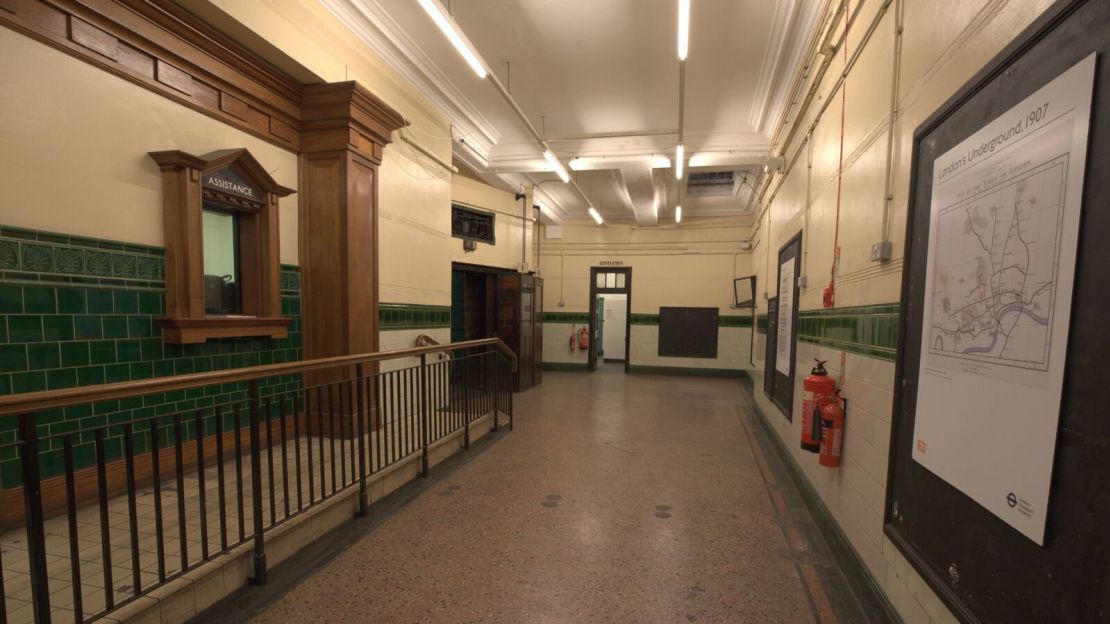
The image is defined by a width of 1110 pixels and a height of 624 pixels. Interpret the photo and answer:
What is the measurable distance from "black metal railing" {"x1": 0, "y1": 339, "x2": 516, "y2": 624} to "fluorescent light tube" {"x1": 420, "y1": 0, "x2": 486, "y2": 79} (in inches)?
94.2

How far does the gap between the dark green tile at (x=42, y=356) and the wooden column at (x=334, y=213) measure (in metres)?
1.66

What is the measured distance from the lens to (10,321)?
7.25 ft

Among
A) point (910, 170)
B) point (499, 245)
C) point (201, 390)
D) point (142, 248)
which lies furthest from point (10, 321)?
point (499, 245)

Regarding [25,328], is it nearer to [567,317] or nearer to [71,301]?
[71,301]

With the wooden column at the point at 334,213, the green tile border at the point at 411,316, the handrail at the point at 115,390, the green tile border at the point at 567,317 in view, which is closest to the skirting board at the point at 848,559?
the handrail at the point at 115,390

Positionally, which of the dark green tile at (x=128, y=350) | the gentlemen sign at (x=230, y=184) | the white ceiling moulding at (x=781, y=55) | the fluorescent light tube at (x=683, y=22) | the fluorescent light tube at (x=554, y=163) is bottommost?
the dark green tile at (x=128, y=350)

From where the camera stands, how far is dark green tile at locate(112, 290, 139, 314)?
8.60 ft

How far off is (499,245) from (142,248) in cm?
543

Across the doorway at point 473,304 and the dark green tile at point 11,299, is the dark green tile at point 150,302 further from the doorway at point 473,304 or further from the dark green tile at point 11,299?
the doorway at point 473,304

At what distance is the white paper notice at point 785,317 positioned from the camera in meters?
4.05

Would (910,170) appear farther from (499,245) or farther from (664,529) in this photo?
(499,245)

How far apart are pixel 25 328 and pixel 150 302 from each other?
0.57 metres

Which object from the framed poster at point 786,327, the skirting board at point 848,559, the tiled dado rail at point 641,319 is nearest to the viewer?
the skirting board at point 848,559

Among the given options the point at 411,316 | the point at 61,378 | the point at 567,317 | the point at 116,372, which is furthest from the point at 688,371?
the point at 61,378
